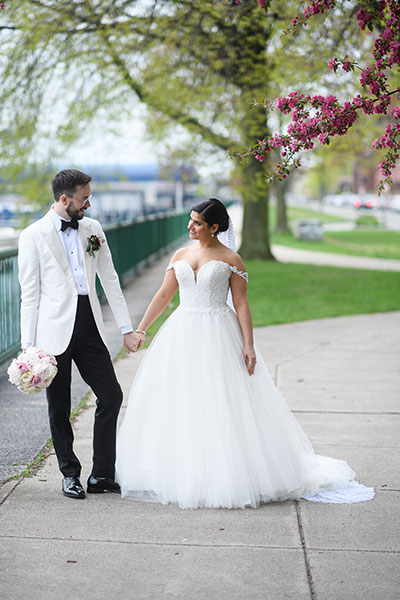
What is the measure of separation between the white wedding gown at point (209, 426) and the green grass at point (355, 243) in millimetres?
20172

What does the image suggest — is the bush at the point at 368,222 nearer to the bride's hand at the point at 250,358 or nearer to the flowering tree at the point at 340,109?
the flowering tree at the point at 340,109

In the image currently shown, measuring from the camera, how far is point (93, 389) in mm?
4832

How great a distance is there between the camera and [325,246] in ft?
95.6

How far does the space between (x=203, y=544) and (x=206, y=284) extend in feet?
→ 5.07

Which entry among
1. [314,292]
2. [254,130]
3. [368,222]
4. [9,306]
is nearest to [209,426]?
[9,306]

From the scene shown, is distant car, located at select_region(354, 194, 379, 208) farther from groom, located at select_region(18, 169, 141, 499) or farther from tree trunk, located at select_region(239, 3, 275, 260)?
groom, located at select_region(18, 169, 141, 499)

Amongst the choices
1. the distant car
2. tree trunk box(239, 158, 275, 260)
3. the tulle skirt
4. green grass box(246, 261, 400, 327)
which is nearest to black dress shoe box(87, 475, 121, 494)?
the tulle skirt

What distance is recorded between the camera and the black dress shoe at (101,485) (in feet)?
16.1

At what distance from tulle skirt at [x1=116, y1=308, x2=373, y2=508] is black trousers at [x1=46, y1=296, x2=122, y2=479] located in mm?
121

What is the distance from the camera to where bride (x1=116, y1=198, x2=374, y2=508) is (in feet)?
15.4

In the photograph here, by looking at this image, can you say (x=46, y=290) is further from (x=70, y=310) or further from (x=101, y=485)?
(x=101, y=485)

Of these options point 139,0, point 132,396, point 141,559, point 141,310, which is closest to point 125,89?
point 139,0

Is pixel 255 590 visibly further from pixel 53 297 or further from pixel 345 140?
pixel 345 140

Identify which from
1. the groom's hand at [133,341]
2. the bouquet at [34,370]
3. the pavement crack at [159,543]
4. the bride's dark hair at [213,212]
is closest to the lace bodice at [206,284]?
the bride's dark hair at [213,212]
